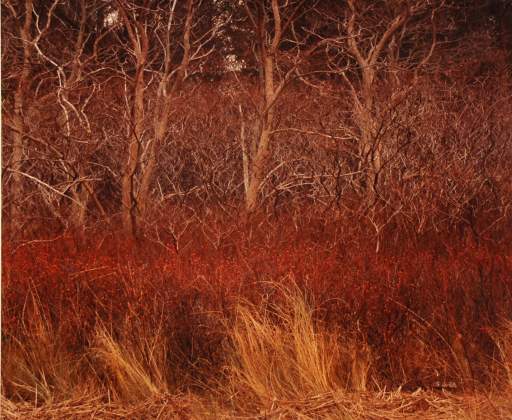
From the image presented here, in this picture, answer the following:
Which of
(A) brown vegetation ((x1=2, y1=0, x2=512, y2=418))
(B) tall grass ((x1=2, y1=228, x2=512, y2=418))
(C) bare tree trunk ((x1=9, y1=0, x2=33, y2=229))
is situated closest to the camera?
(B) tall grass ((x1=2, y1=228, x2=512, y2=418))

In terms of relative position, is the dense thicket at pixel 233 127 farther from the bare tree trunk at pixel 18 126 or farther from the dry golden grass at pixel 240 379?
the dry golden grass at pixel 240 379

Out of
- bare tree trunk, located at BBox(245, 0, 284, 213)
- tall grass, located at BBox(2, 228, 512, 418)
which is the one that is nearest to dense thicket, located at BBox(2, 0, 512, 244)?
bare tree trunk, located at BBox(245, 0, 284, 213)

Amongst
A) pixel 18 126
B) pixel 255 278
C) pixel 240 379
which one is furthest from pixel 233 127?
pixel 240 379

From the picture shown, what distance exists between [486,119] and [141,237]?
5118mm

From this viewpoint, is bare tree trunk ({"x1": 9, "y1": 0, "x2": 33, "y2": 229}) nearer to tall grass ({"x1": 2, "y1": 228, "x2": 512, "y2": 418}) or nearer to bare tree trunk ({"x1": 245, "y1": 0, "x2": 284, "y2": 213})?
bare tree trunk ({"x1": 245, "y1": 0, "x2": 284, "y2": 213})

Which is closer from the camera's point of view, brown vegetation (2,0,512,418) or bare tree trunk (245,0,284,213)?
brown vegetation (2,0,512,418)

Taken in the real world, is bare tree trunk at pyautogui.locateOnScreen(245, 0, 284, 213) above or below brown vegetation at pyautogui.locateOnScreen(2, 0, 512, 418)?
above

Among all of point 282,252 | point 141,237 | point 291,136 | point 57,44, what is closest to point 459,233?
point 282,252

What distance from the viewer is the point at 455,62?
13641 mm

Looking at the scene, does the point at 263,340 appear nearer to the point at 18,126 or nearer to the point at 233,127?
the point at 18,126

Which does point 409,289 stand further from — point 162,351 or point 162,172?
point 162,172

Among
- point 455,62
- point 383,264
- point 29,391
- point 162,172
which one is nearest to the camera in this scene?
point 29,391

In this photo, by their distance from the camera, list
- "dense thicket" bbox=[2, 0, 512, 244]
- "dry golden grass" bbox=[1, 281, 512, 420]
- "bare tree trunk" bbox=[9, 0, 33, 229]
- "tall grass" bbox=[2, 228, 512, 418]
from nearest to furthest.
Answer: "dry golden grass" bbox=[1, 281, 512, 420] < "tall grass" bbox=[2, 228, 512, 418] < "dense thicket" bbox=[2, 0, 512, 244] < "bare tree trunk" bbox=[9, 0, 33, 229]

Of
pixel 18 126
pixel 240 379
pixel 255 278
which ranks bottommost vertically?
pixel 240 379
